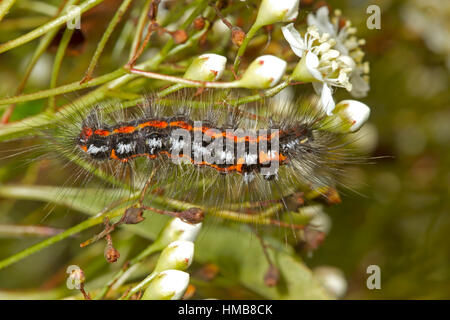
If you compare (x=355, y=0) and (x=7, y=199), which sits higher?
(x=355, y=0)

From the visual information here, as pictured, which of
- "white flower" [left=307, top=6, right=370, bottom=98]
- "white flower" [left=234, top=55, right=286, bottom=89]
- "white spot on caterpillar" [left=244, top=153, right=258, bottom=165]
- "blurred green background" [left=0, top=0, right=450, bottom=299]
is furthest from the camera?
"blurred green background" [left=0, top=0, right=450, bottom=299]

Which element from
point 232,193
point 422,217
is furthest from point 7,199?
point 422,217

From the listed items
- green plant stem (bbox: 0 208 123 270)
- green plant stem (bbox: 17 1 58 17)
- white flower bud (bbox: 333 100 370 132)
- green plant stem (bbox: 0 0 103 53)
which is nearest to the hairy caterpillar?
white flower bud (bbox: 333 100 370 132)

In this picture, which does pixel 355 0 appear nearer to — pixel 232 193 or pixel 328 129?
pixel 328 129

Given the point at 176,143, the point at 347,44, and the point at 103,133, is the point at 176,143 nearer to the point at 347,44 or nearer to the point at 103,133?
the point at 103,133

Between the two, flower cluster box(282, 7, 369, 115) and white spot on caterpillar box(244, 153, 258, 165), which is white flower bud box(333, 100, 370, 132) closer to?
flower cluster box(282, 7, 369, 115)
